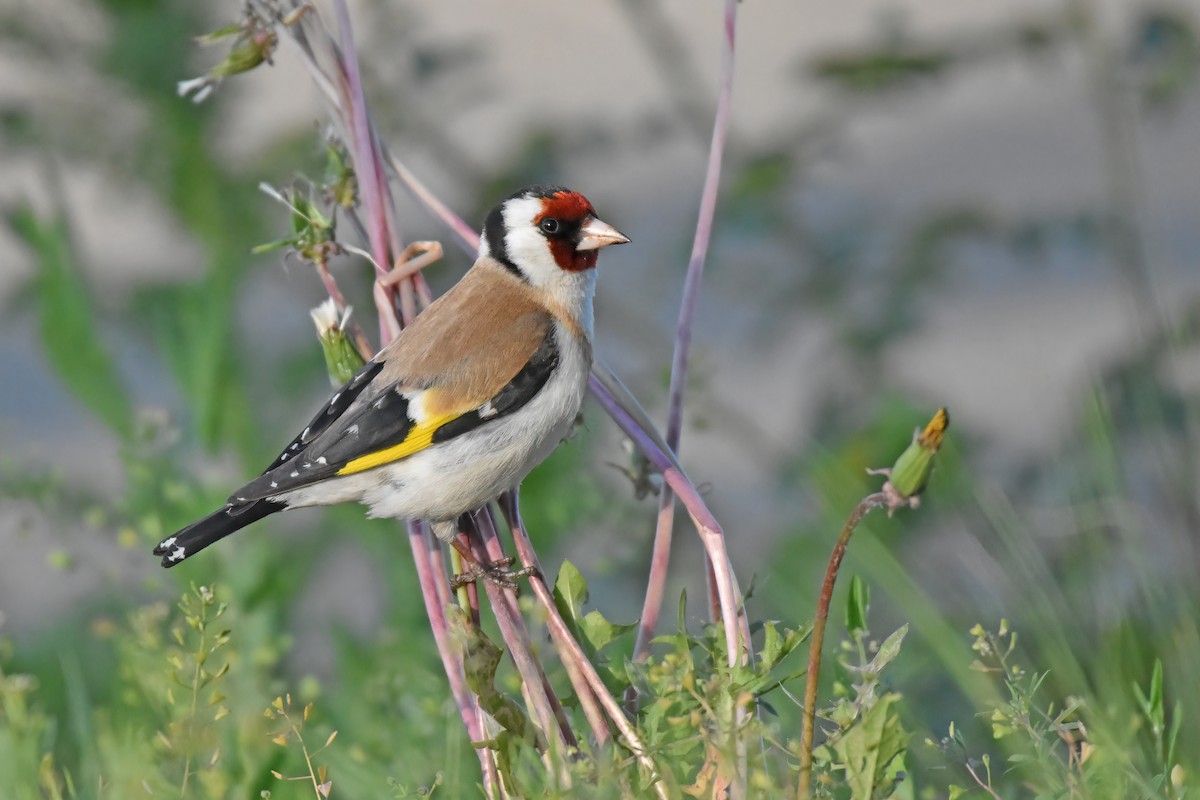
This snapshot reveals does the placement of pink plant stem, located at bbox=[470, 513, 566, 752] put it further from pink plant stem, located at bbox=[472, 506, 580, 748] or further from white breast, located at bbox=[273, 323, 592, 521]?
white breast, located at bbox=[273, 323, 592, 521]

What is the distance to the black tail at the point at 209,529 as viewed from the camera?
1.66 m

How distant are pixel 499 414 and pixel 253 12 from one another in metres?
0.54

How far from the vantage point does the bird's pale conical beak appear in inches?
75.6

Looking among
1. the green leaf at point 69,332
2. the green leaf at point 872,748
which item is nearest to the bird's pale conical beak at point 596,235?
the green leaf at point 872,748

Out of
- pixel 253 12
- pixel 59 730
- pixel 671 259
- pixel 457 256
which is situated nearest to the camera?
pixel 253 12

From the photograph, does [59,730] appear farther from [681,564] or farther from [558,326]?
[558,326]

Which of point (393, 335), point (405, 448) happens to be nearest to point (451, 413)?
point (405, 448)

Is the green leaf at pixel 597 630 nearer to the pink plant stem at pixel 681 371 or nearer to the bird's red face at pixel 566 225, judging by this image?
the pink plant stem at pixel 681 371

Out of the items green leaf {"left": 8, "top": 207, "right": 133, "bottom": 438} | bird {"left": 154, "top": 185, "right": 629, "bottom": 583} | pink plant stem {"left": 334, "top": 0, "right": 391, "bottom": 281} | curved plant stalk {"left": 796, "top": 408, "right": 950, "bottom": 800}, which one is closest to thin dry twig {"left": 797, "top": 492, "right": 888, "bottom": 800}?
curved plant stalk {"left": 796, "top": 408, "right": 950, "bottom": 800}

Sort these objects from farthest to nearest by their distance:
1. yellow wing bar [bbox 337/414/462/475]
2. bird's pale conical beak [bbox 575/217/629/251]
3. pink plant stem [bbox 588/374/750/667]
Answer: bird's pale conical beak [bbox 575/217/629/251], yellow wing bar [bbox 337/414/462/475], pink plant stem [bbox 588/374/750/667]

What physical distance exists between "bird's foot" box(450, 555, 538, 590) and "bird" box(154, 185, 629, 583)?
0.5 inches

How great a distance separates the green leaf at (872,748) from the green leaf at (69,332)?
182 cm

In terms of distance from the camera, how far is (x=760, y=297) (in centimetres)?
324

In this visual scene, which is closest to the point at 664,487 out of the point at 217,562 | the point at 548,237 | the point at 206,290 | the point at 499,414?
the point at 499,414
